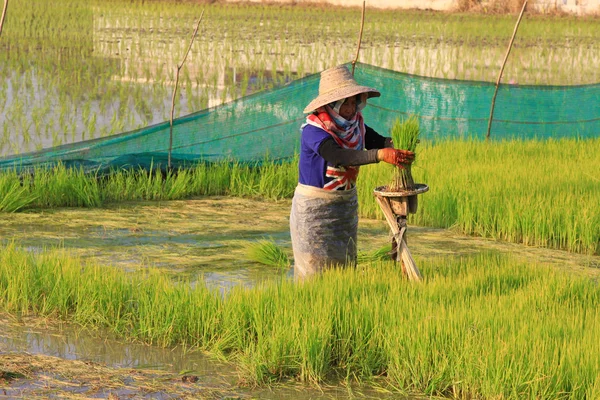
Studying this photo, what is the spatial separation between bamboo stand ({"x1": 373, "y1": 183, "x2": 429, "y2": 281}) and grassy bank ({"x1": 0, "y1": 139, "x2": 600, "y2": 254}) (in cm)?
179

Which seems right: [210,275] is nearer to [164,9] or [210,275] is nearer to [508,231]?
[508,231]

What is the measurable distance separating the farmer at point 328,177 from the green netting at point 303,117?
9.80 ft

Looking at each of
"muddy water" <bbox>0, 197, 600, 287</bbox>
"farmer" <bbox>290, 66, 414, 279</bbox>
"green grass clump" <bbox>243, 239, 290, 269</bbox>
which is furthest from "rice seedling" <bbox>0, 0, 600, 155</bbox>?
"farmer" <bbox>290, 66, 414, 279</bbox>

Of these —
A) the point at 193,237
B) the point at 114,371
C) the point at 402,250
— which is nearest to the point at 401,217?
the point at 402,250

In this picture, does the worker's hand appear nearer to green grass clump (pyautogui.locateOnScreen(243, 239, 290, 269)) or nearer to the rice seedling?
green grass clump (pyautogui.locateOnScreen(243, 239, 290, 269))

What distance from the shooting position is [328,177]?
4.50 meters

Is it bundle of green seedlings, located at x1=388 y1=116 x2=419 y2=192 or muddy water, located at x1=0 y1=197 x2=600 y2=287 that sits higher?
bundle of green seedlings, located at x1=388 y1=116 x2=419 y2=192

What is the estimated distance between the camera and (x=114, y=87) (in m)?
12.9

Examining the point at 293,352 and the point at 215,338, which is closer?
the point at 293,352

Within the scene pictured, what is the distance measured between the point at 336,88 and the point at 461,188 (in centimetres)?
261

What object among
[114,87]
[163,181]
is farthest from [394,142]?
[114,87]

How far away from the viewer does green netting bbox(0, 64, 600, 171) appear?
7426mm

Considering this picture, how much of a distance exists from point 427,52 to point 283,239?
11.4 meters

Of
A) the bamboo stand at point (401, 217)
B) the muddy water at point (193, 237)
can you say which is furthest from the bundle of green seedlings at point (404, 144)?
the muddy water at point (193, 237)
